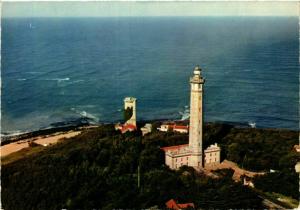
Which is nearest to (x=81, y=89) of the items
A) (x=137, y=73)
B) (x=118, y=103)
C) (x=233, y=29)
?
(x=118, y=103)

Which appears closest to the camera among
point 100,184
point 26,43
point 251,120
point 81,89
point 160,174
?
point 100,184

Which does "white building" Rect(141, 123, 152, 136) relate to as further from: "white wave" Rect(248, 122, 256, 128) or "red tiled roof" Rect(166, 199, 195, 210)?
"red tiled roof" Rect(166, 199, 195, 210)

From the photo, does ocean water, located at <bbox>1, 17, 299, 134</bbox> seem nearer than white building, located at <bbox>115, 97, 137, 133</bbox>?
No

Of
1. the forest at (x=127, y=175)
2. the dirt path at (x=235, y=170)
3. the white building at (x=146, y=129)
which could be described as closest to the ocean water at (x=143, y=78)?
the white building at (x=146, y=129)

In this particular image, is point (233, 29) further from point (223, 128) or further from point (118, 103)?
point (223, 128)

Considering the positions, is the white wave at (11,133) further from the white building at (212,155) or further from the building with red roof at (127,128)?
the white building at (212,155)

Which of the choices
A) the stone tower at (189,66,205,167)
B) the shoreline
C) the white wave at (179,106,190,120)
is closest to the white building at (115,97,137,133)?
the shoreline
